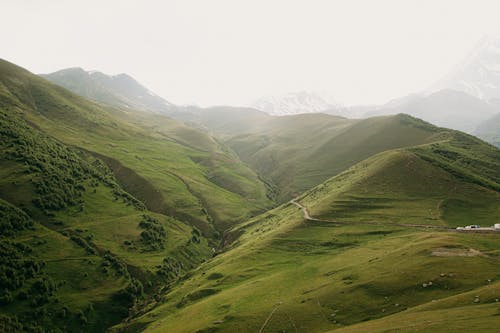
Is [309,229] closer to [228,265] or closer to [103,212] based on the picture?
[228,265]

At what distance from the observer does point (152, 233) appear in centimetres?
16588

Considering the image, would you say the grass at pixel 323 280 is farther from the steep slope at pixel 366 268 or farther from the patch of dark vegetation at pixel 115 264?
the patch of dark vegetation at pixel 115 264

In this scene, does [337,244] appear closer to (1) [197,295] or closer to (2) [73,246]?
(1) [197,295]

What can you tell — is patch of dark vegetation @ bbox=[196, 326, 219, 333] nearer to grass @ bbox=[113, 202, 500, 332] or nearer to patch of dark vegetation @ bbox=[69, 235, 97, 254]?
grass @ bbox=[113, 202, 500, 332]

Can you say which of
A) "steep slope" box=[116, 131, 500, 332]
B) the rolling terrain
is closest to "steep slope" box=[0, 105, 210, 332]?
the rolling terrain

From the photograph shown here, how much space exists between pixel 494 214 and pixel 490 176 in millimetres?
70193

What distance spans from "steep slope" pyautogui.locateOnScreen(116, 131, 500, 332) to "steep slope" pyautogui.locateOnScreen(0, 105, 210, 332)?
1574 cm

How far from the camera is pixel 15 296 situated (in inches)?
4151

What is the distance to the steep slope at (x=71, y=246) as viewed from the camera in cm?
10912

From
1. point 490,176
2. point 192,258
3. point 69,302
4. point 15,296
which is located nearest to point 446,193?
point 490,176

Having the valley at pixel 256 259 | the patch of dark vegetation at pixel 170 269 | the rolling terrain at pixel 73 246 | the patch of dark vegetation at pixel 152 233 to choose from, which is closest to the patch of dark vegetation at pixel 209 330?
the valley at pixel 256 259

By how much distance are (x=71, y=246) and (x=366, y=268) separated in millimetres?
104214

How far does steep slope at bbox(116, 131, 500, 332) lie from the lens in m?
66.7

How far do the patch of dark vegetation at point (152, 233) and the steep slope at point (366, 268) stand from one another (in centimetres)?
2958
